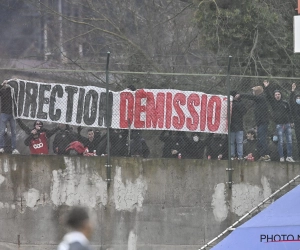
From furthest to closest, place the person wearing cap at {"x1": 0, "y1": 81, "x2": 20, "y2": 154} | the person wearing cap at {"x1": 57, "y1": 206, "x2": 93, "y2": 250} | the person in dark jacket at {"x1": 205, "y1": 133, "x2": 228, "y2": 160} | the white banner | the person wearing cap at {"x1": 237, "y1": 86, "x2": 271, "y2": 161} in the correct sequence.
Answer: the person in dark jacket at {"x1": 205, "y1": 133, "x2": 228, "y2": 160}, the white banner, the person wearing cap at {"x1": 237, "y1": 86, "x2": 271, "y2": 161}, the person wearing cap at {"x1": 0, "y1": 81, "x2": 20, "y2": 154}, the person wearing cap at {"x1": 57, "y1": 206, "x2": 93, "y2": 250}

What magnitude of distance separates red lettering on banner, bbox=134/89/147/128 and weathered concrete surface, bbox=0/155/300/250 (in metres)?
0.65

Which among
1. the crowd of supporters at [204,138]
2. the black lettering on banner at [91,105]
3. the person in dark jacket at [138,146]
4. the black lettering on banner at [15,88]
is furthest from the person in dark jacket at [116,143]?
the black lettering on banner at [15,88]

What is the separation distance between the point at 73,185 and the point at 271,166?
3491mm

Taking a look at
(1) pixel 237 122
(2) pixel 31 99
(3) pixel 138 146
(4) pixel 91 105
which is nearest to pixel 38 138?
(2) pixel 31 99

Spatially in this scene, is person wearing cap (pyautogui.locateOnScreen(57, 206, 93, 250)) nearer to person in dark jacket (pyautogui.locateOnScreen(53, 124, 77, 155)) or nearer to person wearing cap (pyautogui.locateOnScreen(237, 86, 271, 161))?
person in dark jacket (pyautogui.locateOnScreen(53, 124, 77, 155))

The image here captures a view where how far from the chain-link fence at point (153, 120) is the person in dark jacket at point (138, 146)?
2cm

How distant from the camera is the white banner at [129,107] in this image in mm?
16203

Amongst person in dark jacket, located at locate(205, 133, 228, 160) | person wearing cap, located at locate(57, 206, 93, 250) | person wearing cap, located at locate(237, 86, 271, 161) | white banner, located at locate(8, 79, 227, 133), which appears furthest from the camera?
person in dark jacket, located at locate(205, 133, 228, 160)

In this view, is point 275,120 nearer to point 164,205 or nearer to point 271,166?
point 271,166

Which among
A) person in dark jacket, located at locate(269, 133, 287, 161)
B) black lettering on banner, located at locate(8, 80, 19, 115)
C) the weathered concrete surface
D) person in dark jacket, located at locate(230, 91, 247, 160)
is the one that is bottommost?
the weathered concrete surface

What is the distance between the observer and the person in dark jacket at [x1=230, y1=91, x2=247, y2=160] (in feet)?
53.2

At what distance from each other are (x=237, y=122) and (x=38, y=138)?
3.50m

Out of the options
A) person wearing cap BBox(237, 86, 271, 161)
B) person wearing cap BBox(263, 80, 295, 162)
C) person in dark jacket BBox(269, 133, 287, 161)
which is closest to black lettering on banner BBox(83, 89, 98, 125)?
person wearing cap BBox(237, 86, 271, 161)

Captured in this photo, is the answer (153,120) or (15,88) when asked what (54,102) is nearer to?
(15,88)
